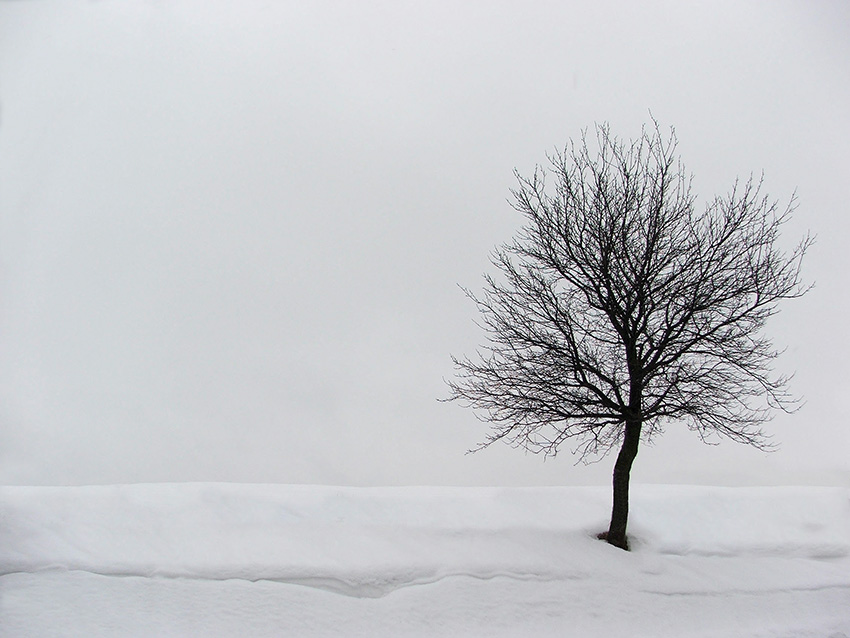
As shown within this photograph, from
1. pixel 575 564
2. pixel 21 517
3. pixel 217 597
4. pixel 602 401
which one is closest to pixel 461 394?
pixel 602 401

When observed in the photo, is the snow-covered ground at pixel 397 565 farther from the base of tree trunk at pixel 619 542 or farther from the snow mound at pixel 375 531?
the base of tree trunk at pixel 619 542

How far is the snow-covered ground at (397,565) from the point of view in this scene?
938 centimetres

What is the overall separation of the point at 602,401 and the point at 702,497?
204 inches

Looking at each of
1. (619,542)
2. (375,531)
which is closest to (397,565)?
(375,531)

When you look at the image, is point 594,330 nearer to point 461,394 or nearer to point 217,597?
point 461,394

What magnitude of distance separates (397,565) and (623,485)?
416 centimetres

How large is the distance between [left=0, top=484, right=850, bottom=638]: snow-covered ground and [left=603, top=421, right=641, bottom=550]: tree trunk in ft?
1.49

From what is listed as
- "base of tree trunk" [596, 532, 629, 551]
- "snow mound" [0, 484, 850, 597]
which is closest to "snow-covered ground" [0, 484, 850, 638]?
"snow mound" [0, 484, 850, 597]

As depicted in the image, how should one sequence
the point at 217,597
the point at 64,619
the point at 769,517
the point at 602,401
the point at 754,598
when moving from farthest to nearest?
the point at 769,517 < the point at 602,401 < the point at 754,598 < the point at 217,597 < the point at 64,619

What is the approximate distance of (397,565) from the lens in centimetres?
1101

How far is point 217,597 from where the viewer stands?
9641mm

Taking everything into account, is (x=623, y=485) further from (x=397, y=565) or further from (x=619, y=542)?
(x=397, y=565)

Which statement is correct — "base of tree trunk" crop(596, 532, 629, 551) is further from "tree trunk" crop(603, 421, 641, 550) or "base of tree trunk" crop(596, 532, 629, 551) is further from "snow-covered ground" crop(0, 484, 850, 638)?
"snow-covered ground" crop(0, 484, 850, 638)

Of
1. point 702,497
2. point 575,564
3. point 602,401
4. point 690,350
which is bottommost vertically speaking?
point 575,564
